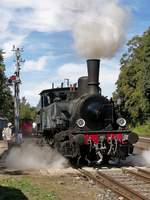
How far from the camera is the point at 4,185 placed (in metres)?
11.7

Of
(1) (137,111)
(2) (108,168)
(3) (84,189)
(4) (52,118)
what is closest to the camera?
(3) (84,189)

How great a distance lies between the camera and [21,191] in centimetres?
1070

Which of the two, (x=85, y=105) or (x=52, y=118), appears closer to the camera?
(x=85, y=105)

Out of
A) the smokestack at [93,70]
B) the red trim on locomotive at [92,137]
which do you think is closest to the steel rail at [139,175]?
the red trim on locomotive at [92,137]

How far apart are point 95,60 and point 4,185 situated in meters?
5.68

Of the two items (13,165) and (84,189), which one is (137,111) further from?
(84,189)

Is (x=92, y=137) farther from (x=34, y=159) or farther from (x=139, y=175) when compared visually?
(x=34, y=159)

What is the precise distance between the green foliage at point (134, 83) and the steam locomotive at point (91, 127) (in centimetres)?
3399

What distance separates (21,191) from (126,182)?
9.70 feet

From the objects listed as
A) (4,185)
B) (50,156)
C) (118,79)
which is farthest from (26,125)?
(4,185)

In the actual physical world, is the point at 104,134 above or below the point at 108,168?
above

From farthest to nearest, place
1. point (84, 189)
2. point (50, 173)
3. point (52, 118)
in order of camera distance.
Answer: point (52, 118)
point (50, 173)
point (84, 189)

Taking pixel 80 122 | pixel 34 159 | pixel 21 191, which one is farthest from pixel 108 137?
pixel 21 191

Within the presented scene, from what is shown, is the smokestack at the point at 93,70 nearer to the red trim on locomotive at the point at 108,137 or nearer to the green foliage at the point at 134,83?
the red trim on locomotive at the point at 108,137
